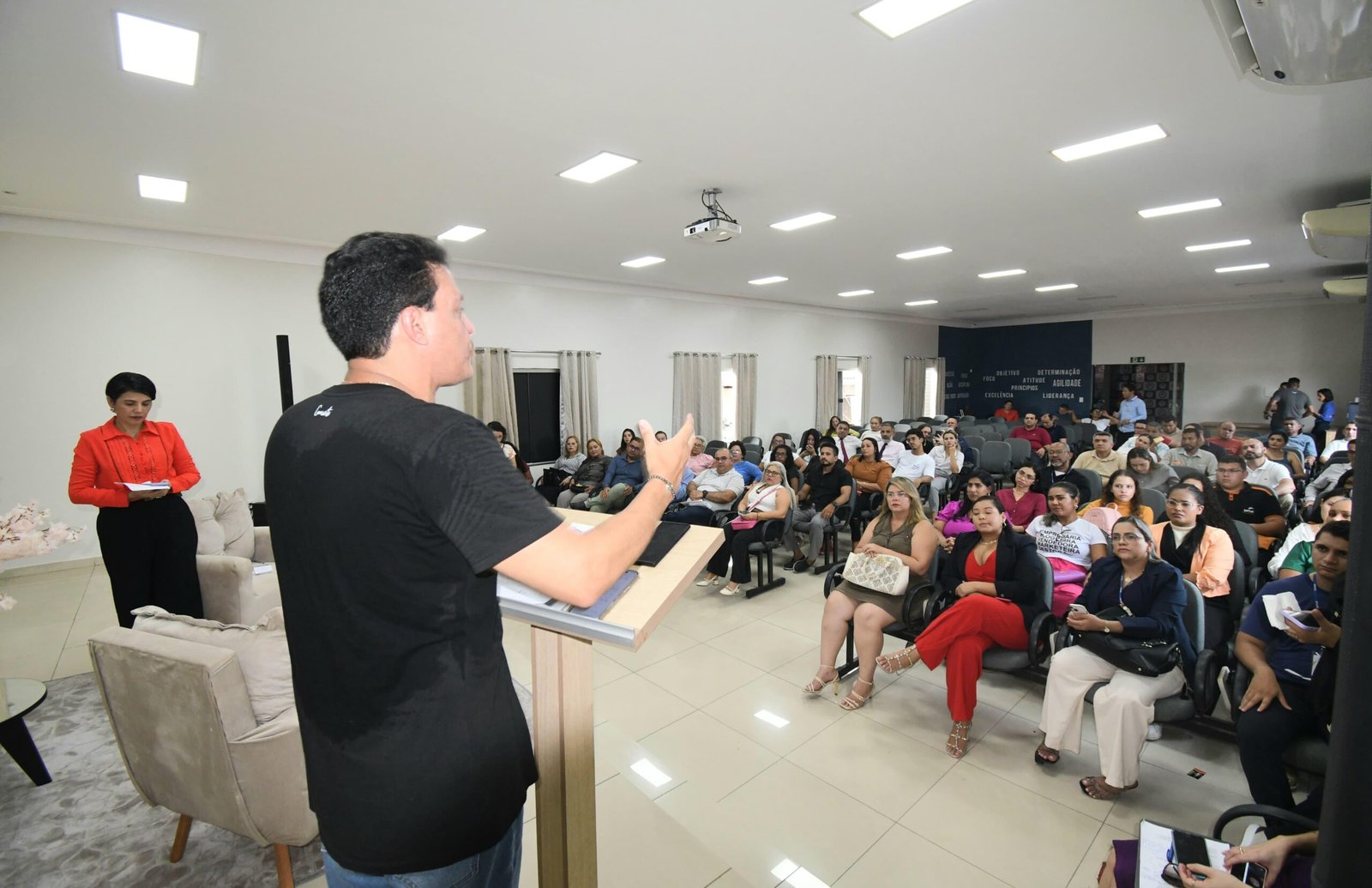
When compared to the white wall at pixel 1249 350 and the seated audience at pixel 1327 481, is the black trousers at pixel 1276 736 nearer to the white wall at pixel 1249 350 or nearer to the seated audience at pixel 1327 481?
the seated audience at pixel 1327 481

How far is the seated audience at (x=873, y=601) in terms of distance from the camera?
3.20 meters

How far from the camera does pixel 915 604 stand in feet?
10.6

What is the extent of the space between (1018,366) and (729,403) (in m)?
8.86

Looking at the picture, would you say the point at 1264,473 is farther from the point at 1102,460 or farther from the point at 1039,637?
the point at 1039,637

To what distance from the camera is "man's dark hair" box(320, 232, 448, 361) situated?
805 mm

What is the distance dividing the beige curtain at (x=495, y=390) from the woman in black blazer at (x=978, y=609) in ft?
17.6

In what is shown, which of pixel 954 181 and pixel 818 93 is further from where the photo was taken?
pixel 954 181

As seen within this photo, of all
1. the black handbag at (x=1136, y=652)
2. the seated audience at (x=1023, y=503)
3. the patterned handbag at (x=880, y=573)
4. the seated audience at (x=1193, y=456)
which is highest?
the seated audience at (x=1193, y=456)

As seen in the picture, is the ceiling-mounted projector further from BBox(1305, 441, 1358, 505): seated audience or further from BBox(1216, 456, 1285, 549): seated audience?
BBox(1305, 441, 1358, 505): seated audience

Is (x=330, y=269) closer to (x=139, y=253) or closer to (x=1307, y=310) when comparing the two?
(x=139, y=253)

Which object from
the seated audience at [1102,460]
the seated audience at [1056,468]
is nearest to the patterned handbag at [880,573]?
the seated audience at [1056,468]

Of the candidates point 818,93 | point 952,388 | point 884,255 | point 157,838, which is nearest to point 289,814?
point 157,838

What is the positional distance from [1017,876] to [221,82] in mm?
4470

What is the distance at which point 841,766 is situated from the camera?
2.70 m
